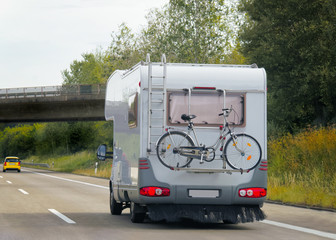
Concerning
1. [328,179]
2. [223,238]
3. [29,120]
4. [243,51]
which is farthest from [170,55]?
[223,238]

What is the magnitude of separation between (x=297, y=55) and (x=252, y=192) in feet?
68.7

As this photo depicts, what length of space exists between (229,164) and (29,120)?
145 feet

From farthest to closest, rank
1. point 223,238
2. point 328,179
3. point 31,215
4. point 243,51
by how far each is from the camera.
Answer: point 243,51 < point 328,179 < point 31,215 < point 223,238

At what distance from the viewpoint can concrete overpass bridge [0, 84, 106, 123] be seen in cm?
4922

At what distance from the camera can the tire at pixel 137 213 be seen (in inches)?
453

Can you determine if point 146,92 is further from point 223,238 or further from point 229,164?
point 223,238

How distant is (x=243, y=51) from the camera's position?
34125mm

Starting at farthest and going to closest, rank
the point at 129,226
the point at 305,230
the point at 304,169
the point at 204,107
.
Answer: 1. the point at 304,169
2. the point at 129,226
3. the point at 305,230
4. the point at 204,107

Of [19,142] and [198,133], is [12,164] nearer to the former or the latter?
[198,133]

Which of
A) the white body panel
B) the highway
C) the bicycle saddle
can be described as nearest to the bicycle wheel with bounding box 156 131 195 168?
the white body panel

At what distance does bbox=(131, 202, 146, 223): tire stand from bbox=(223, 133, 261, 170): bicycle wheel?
200 cm

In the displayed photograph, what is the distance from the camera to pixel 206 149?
1048cm

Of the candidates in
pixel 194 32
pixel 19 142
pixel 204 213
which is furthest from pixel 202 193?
pixel 19 142

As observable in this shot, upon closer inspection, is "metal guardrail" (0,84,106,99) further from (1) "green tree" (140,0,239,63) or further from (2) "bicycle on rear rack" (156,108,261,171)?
(2) "bicycle on rear rack" (156,108,261,171)
